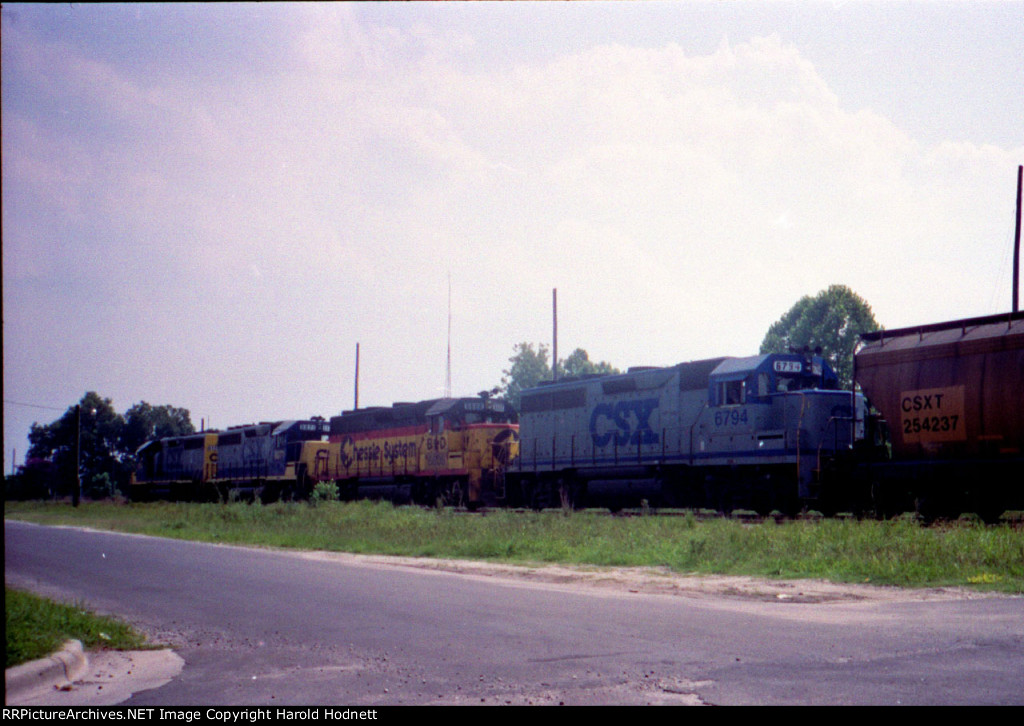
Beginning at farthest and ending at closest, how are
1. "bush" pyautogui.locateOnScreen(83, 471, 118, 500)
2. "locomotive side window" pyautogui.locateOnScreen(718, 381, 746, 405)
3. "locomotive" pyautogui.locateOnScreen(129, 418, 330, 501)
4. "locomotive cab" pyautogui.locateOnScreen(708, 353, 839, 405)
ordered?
"bush" pyautogui.locateOnScreen(83, 471, 118, 500) → "locomotive" pyautogui.locateOnScreen(129, 418, 330, 501) → "locomotive side window" pyautogui.locateOnScreen(718, 381, 746, 405) → "locomotive cab" pyautogui.locateOnScreen(708, 353, 839, 405)

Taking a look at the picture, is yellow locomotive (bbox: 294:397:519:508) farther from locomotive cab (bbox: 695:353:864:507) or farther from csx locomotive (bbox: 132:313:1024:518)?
locomotive cab (bbox: 695:353:864:507)

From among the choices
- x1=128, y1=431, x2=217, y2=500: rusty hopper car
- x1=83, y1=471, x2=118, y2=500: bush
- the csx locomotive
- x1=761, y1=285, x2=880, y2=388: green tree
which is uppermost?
x1=761, y1=285, x2=880, y2=388: green tree

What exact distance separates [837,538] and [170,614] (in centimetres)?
1088

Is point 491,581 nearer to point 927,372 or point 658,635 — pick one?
point 658,635

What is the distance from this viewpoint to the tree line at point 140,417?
53625mm

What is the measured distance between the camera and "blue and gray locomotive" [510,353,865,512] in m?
23.1

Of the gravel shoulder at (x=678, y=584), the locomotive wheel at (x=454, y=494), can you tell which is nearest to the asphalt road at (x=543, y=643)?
the gravel shoulder at (x=678, y=584)

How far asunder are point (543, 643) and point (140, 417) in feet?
205

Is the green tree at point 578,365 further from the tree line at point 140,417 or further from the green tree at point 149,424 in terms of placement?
the green tree at point 149,424

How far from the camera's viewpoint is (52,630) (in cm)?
→ 874

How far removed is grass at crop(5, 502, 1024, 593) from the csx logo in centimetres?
469

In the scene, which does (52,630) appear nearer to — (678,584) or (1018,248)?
(678,584)

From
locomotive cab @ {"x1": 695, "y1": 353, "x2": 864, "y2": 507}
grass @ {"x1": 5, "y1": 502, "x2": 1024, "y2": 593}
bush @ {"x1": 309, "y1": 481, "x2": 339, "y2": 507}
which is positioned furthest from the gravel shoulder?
bush @ {"x1": 309, "y1": 481, "x2": 339, "y2": 507}

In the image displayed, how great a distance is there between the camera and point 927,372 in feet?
65.1
